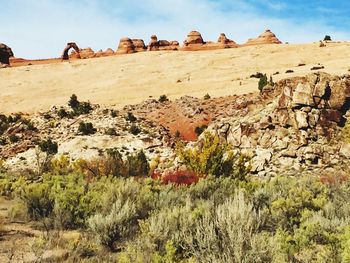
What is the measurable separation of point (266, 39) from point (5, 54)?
6551cm

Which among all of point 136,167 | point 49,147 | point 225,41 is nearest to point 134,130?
point 49,147

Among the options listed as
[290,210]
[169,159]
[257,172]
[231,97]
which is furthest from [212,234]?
[231,97]

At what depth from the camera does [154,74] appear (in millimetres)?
75062

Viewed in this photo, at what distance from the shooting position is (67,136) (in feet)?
109

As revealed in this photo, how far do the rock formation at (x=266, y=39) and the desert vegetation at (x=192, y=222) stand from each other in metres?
86.4

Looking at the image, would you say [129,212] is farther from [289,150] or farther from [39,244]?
[289,150]

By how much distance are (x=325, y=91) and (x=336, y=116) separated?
172cm

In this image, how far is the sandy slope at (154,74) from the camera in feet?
194

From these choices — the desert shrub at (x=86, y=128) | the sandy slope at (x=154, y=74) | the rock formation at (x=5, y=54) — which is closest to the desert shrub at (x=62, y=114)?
the desert shrub at (x=86, y=128)

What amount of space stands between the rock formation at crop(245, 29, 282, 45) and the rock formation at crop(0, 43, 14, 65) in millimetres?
60500

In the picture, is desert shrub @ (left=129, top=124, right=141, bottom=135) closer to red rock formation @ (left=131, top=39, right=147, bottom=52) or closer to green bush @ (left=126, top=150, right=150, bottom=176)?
green bush @ (left=126, top=150, right=150, bottom=176)

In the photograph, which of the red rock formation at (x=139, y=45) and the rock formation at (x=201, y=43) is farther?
the red rock formation at (x=139, y=45)

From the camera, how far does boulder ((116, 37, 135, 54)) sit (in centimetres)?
10206

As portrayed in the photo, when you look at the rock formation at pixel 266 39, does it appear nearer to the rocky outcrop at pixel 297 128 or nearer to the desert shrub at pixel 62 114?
the desert shrub at pixel 62 114
